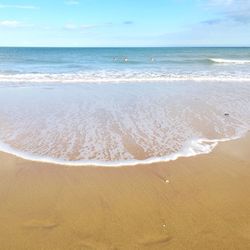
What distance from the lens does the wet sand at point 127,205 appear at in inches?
152

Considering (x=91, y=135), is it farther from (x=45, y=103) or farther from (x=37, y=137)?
(x=45, y=103)

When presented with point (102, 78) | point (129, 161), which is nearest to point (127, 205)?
point (129, 161)

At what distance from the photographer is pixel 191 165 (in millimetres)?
6117

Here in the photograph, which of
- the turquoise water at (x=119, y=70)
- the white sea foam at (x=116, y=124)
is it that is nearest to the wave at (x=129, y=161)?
the white sea foam at (x=116, y=124)

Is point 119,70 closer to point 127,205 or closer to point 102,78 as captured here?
point 102,78

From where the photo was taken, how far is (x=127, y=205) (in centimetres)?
463

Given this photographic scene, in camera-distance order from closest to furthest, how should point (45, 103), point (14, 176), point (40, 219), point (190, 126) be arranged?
point (40, 219)
point (14, 176)
point (190, 126)
point (45, 103)

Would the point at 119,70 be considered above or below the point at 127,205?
below

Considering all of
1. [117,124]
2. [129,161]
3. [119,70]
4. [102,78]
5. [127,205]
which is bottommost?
[119,70]

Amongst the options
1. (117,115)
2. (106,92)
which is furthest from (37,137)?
(106,92)

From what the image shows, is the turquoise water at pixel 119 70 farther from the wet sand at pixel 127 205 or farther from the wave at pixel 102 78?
the wet sand at pixel 127 205

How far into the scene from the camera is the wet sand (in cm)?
385

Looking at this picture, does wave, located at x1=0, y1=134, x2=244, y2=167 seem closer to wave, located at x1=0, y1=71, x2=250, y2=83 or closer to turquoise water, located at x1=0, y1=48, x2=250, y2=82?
wave, located at x1=0, y1=71, x2=250, y2=83

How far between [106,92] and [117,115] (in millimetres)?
4951
